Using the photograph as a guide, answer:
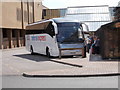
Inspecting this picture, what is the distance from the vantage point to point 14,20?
4372 cm

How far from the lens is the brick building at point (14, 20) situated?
1565 inches

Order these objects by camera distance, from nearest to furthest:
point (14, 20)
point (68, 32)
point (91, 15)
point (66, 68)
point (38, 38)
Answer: point (66, 68), point (68, 32), point (38, 38), point (14, 20), point (91, 15)

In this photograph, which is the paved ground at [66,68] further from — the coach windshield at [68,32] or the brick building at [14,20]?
→ the brick building at [14,20]

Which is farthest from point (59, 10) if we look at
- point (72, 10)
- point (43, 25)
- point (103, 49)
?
point (103, 49)

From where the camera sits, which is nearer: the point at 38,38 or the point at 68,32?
the point at 68,32

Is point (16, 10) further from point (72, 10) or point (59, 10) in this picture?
point (59, 10)

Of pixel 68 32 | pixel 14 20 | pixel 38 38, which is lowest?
pixel 38 38

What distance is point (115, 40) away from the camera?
17.0 metres

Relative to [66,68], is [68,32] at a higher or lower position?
higher

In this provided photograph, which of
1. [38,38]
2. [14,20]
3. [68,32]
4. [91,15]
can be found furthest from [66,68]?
[91,15]

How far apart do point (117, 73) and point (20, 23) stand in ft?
123

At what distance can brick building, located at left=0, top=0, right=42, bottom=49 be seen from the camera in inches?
1565

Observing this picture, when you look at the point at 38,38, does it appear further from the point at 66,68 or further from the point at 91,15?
the point at 91,15

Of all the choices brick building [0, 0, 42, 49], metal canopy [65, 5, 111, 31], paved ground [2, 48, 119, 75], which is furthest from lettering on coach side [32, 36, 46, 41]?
metal canopy [65, 5, 111, 31]
